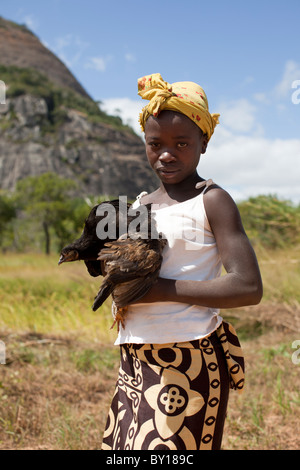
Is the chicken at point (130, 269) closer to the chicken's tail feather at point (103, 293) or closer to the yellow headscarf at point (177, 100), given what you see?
the chicken's tail feather at point (103, 293)

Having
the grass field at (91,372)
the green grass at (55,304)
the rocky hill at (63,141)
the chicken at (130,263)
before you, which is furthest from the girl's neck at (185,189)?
the rocky hill at (63,141)

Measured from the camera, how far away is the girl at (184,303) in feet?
4.03

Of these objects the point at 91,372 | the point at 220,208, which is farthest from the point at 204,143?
the point at 91,372

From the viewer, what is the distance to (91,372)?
379 centimetres

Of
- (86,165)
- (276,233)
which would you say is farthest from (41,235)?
(86,165)

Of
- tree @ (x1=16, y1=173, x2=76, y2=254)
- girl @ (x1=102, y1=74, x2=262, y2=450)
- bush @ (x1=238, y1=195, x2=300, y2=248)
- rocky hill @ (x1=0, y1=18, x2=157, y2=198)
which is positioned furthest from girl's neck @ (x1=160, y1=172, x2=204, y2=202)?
rocky hill @ (x1=0, y1=18, x2=157, y2=198)

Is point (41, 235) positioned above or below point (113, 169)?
below

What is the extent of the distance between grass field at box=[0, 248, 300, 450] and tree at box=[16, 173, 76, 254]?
20.4 m

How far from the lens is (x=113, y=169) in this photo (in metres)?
68.2

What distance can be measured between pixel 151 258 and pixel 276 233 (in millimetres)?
5963

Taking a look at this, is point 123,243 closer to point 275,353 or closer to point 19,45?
point 275,353

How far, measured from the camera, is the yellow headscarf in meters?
1.30

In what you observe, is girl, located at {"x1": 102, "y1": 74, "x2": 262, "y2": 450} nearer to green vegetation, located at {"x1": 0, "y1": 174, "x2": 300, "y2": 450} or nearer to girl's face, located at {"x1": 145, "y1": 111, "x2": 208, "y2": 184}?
girl's face, located at {"x1": 145, "y1": 111, "x2": 208, "y2": 184}

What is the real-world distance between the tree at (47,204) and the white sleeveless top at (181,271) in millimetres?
24728
